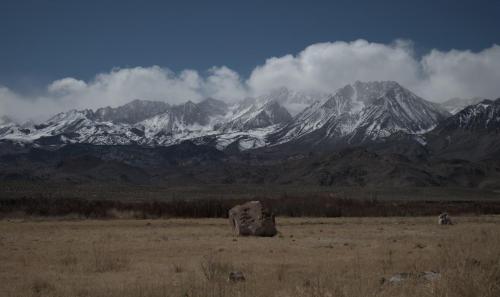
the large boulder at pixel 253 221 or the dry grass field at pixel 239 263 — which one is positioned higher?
the large boulder at pixel 253 221

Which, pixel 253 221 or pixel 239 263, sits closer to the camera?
pixel 239 263

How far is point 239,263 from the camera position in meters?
20.4

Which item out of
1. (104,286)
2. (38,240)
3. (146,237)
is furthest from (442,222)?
(104,286)

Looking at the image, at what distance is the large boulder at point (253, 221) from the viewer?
33.3 m

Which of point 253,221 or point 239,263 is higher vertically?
point 253,221

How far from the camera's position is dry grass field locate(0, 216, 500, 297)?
11477mm

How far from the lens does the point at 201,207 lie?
5841 centimetres

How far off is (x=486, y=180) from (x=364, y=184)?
46191mm

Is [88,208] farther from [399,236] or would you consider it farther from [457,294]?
[457,294]

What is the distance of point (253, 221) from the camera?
3369cm

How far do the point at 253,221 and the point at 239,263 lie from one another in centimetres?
1326

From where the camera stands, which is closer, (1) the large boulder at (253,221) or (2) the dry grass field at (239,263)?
Answer: (2) the dry grass field at (239,263)

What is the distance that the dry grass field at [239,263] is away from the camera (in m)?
11.5

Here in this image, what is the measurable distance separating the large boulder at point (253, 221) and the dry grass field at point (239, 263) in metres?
0.90
